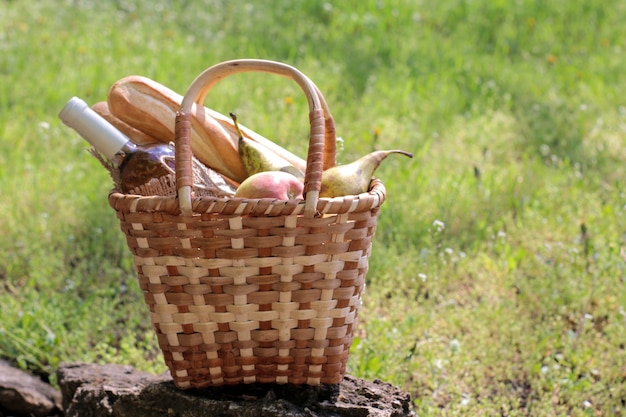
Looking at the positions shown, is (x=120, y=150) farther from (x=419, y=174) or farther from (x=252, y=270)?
(x=419, y=174)

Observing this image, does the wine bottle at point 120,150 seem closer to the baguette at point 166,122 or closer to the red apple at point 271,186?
the baguette at point 166,122

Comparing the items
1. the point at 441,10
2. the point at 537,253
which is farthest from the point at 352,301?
the point at 441,10

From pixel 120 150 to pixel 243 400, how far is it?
0.69m

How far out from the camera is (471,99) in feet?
15.0

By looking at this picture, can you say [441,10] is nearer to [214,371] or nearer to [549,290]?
[549,290]

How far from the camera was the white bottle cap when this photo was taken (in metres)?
1.84

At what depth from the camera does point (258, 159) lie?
188 cm

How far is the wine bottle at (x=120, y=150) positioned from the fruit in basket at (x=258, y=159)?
0.60 ft

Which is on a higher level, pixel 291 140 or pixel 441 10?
pixel 441 10

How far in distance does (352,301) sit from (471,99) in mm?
3010

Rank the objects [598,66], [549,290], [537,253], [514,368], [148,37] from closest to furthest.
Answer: [514,368], [549,290], [537,253], [598,66], [148,37]

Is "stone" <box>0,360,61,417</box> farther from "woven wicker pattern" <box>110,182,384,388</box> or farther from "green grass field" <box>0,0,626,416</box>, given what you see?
"woven wicker pattern" <box>110,182,384,388</box>

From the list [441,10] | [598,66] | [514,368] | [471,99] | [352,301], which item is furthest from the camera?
[441,10]

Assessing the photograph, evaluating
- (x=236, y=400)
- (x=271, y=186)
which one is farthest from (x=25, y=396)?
(x=271, y=186)
